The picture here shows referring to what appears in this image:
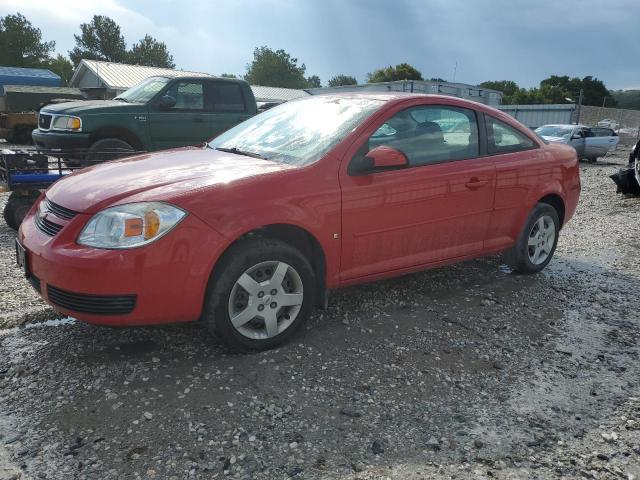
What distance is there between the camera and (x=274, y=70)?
9288 cm

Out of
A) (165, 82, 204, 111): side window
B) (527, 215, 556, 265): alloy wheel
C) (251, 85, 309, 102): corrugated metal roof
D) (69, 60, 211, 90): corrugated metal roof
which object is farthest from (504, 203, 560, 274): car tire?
(251, 85, 309, 102): corrugated metal roof

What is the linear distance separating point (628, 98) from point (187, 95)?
98.5 m

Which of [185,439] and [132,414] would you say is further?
[132,414]

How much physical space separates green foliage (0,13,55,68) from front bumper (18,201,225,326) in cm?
7133

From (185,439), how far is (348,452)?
2.53ft

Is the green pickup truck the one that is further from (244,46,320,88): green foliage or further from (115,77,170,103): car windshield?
(244,46,320,88): green foliage

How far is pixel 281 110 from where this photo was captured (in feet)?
14.9

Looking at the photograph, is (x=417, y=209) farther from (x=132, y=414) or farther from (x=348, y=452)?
(x=132, y=414)

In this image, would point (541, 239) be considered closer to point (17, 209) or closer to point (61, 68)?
point (17, 209)

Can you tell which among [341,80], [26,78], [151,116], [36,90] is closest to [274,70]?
[341,80]

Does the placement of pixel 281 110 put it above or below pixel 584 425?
above

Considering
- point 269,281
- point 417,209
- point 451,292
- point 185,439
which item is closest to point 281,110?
point 417,209

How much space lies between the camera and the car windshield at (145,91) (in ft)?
27.5

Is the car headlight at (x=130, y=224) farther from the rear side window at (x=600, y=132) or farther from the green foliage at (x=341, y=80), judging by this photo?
the green foliage at (x=341, y=80)
